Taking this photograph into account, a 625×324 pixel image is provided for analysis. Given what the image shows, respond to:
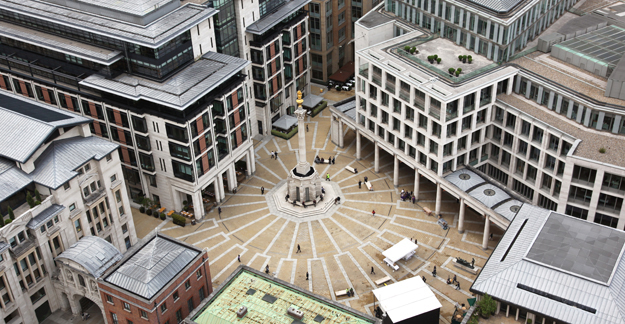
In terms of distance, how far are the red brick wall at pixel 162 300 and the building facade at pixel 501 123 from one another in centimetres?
4781

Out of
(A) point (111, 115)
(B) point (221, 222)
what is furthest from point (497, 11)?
(A) point (111, 115)

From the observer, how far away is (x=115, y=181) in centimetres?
11581

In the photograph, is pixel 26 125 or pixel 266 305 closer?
pixel 266 305

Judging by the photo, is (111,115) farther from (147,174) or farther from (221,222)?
(221,222)

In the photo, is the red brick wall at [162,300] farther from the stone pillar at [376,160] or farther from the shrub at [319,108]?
the shrub at [319,108]

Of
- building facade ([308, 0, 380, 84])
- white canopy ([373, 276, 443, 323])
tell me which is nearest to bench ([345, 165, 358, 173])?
building facade ([308, 0, 380, 84])

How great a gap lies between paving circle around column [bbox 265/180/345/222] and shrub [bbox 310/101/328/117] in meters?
28.8

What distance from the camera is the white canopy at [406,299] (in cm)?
10119

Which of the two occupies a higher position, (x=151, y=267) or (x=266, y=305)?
(x=151, y=267)

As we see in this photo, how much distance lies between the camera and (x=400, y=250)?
4643 inches

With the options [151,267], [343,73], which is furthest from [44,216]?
[343,73]

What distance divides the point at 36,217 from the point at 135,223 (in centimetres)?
2987

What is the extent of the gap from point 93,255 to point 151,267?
42.9 feet

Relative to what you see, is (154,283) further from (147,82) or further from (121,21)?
(121,21)
